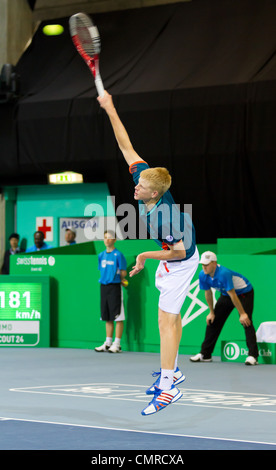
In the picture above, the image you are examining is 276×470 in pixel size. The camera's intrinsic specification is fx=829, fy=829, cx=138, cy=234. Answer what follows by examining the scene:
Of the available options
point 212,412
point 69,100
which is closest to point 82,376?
point 212,412

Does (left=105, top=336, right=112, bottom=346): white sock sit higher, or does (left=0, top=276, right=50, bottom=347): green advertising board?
(left=0, top=276, right=50, bottom=347): green advertising board

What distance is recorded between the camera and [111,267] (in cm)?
1402

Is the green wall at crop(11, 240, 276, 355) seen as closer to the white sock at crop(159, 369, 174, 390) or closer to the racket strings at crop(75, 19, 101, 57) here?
the racket strings at crop(75, 19, 101, 57)

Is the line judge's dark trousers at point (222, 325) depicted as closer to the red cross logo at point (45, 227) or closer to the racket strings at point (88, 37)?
the racket strings at point (88, 37)

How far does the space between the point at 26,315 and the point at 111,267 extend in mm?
1970

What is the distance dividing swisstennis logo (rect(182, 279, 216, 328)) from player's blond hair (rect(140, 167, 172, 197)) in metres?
6.51

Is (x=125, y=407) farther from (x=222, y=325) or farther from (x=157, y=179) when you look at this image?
(x=222, y=325)

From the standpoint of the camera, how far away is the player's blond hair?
6.99m

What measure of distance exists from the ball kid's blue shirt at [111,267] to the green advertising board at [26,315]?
1.30 m

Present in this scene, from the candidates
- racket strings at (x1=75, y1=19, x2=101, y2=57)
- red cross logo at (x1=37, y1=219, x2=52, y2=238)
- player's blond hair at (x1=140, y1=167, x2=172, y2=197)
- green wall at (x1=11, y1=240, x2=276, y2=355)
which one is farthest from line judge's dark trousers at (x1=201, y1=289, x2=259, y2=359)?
red cross logo at (x1=37, y1=219, x2=52, y2=238)

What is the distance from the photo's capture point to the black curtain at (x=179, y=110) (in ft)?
60.1

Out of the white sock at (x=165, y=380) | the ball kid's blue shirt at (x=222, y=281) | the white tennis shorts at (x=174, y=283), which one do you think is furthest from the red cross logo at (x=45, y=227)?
the white sock at (x=165, y=380)

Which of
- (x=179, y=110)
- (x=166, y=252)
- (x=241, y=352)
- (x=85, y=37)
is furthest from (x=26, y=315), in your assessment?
(x=166, y=252)
